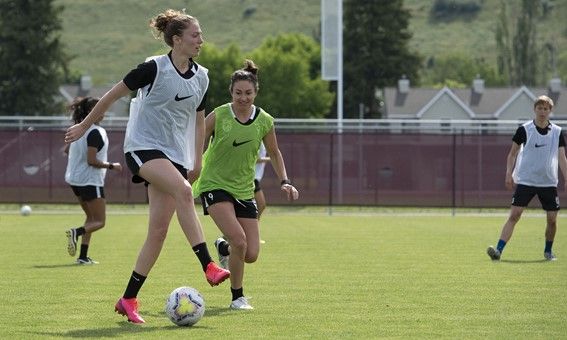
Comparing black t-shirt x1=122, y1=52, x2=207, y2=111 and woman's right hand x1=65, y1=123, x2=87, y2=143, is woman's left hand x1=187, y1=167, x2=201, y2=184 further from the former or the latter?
woman's right hand x1=65, y1=123, x2=87, y2=143

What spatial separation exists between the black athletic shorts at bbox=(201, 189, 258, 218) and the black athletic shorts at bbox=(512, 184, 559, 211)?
6.60m

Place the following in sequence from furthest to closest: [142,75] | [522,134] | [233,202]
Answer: [522,134] < [233,202] < [142,75]

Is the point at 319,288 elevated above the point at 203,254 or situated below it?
below

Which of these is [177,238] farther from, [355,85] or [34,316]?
[355,85]

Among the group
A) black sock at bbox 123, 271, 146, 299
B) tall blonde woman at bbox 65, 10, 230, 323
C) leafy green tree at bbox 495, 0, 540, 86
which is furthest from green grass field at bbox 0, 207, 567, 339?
leafy green tree at bbox 495, 0, 540, 86

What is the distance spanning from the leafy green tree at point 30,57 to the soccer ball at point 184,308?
6398 cm

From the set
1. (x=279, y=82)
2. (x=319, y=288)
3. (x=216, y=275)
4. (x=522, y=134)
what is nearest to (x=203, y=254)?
(x=216, y=275)

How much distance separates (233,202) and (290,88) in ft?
291

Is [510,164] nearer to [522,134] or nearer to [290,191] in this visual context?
[522,134]

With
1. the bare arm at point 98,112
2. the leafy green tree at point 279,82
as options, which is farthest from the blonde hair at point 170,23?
the leafy green tree at point 279,82

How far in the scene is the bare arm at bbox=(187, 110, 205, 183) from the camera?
33.8ft

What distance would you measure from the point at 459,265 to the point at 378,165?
17493 millimetres

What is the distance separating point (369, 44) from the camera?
332ft

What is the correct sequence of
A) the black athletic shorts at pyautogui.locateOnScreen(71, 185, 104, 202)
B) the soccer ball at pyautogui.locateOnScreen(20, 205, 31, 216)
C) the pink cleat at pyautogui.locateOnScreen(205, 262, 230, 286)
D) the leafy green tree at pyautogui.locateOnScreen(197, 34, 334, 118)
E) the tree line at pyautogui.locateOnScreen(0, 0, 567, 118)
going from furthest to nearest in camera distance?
the leafy green tree at pyautogui.locateOnScreen(197, 34, 334, 118)
the tree line at pyautogui.locateOnScreen(0, 0, 567, 118)
the soccer ball at pyautogui.locateOnScreen(20, 205, 31, 216)
the black athletic shorts at pyautogui.locateOnScreen(71, 185, 104, 202)
the pink cleat at pyautogui.locateOnScreen(205, 262, 230, 286)
